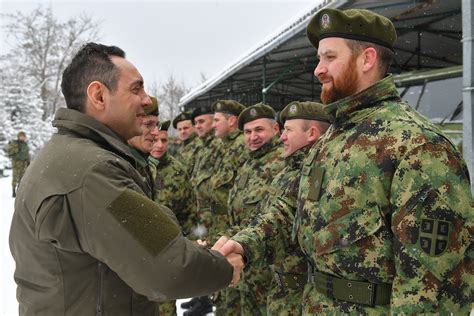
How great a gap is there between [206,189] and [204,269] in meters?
4.17

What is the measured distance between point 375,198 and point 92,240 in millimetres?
1032

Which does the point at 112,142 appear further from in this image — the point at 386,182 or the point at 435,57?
the point at 435,57

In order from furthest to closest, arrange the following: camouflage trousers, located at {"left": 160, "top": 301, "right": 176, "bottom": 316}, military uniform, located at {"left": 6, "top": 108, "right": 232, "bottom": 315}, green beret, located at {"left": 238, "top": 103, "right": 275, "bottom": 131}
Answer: green beret, located at {"left": 238, "top": 103, "right": 275, "bottom": 131} → camouflage trousers, located at {"left": 160, "top": 301, "right": 176, "bottom": 316} → military uniform, located at {"left": 6, "top": 108, "right": 232, "bottom": 315}

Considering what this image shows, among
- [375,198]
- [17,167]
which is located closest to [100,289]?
[375,198]

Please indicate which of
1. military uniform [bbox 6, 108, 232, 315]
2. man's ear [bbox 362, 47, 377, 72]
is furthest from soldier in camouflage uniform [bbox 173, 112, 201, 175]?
military uniform [bbox 6, 108, 232, 315]

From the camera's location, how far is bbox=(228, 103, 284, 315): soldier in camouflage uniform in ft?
13.0

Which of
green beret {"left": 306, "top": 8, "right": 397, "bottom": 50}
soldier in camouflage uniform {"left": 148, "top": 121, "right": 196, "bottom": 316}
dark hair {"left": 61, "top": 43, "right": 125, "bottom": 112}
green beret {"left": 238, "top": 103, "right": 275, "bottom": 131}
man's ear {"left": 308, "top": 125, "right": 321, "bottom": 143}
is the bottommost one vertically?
soldier in camouflage uniform {"left": 148, "top": 121, "right": 196, "bottom": 316}

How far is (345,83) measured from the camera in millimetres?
2039

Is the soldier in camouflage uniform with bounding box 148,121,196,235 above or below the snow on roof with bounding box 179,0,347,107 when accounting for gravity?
below

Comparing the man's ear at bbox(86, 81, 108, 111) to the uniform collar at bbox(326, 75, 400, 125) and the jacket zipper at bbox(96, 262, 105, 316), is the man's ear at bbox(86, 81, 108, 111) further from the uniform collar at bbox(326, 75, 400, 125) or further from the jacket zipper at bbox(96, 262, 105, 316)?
the uniform collar at bbox(326, 75, 400, 125)

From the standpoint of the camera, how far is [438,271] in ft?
5.41

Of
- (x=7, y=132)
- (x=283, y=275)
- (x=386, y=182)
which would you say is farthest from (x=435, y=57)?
(x=7, y=132)

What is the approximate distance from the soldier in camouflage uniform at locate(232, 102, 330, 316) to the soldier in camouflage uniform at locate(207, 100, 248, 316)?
1500 mm

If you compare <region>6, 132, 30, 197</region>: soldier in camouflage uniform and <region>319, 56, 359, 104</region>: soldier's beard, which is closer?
<region>319, 56, 359, 104</region>: soldier's beard
